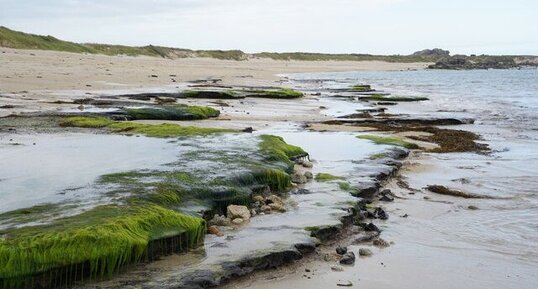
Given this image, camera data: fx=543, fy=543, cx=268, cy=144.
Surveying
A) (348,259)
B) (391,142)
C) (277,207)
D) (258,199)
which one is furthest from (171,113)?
(348,259)

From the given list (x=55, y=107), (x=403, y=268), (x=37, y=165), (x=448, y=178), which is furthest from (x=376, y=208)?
(x=55, y=107)

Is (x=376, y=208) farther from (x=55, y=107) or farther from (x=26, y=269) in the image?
(x=55, y=107)

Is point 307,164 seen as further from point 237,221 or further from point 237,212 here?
point 237,221

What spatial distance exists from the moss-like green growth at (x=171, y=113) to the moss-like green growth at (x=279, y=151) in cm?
576

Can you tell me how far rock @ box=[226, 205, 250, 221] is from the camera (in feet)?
21.0

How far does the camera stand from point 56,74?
27781 mm

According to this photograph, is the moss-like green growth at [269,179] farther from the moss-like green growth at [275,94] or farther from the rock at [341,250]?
the moss-like green growth at [275,94]

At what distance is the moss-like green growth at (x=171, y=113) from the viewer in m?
15.1

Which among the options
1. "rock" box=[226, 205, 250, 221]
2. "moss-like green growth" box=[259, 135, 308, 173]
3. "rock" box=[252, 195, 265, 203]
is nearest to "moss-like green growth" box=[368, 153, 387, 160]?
"moss-like green growth" box=[259, 135, 308, 173]

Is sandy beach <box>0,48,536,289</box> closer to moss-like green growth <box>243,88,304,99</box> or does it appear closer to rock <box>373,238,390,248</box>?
rock <box>373,238,390,248</box>

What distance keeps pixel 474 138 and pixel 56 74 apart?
837 inches

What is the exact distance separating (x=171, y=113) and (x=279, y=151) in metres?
7.11

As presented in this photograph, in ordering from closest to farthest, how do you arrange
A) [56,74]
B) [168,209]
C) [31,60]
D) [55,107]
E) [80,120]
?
[168,209] → [80,120] → [55,107] → [56,74] → [31,60]

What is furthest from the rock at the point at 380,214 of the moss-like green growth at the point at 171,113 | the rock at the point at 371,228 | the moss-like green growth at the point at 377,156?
the moss-like green growth at the point at 171,113
